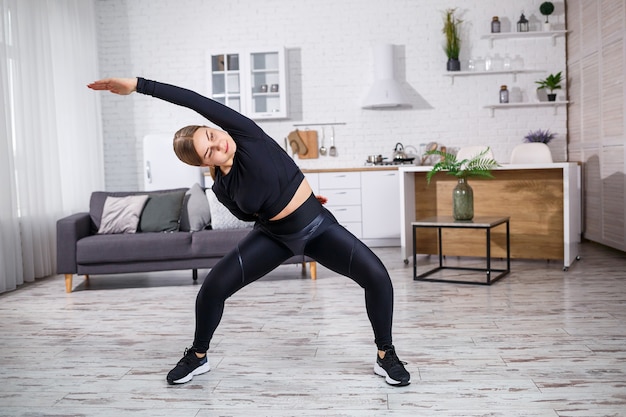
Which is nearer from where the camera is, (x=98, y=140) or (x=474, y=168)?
(x=474, y=168)

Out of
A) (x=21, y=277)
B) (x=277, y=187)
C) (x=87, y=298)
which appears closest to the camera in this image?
(x=277, y=187)

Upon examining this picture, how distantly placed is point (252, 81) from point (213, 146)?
5.51m

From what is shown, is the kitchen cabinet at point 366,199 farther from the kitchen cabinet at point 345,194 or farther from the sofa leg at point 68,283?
the sofa leg at point 68,283

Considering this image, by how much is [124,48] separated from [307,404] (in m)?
6.72

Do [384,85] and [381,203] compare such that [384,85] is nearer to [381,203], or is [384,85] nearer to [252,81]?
[381,203]

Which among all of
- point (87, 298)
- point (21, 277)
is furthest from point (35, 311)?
point (21, 277)

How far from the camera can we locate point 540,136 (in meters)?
7.62

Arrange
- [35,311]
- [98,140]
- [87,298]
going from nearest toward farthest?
1. [35,311]
2. [87,298]
3. [98,140]

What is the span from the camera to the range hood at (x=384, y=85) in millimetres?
7656

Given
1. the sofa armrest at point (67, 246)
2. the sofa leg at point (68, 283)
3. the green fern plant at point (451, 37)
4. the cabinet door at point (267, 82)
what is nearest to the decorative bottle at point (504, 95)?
the green fern plant at point (451, 37)

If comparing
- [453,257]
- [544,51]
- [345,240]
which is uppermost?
[544,51]

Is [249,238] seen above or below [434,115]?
below

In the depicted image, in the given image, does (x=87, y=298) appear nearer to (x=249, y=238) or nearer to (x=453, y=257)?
(x=249, y=238)

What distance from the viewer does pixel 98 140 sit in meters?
7.61
